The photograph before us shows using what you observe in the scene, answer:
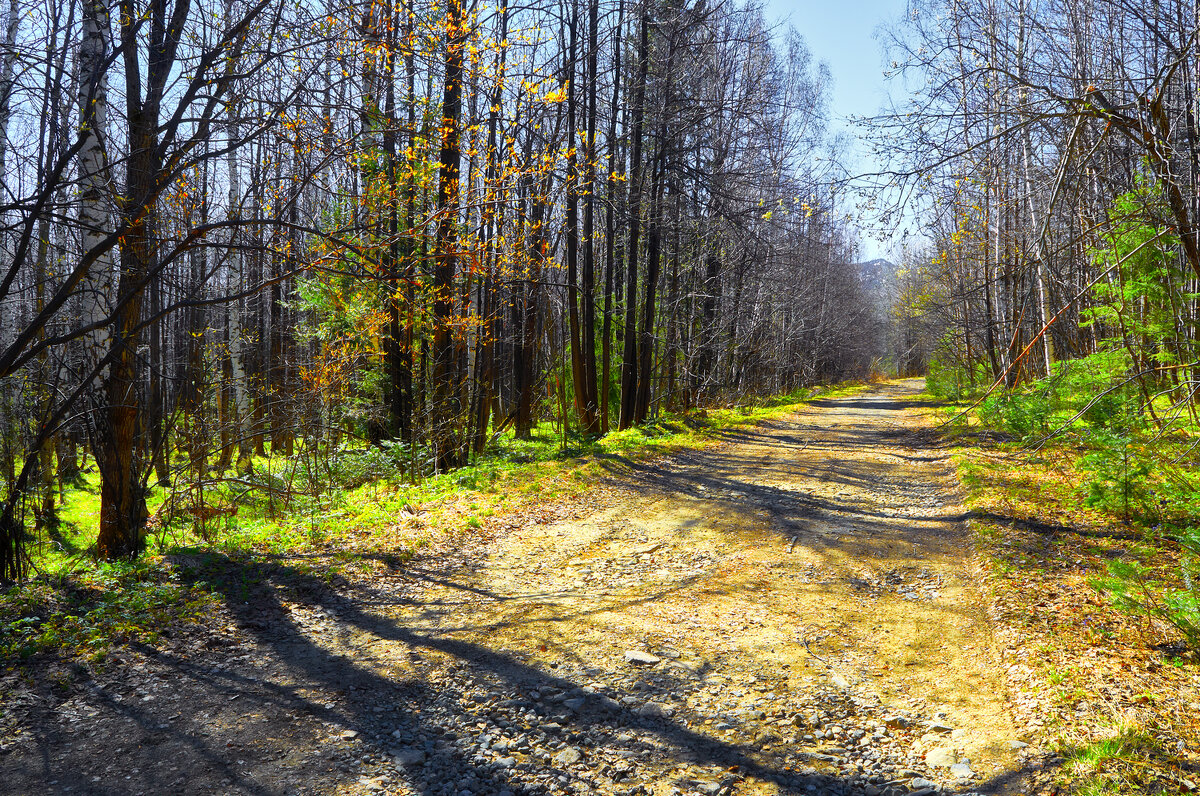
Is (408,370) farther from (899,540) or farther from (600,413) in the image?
(899,540)

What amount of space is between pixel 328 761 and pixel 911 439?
14.3 m

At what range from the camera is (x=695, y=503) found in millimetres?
8438

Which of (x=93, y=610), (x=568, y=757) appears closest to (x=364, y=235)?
(x=93, y=610)

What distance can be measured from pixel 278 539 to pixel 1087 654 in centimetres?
636

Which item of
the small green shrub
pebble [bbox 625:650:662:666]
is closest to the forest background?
the small green shrub

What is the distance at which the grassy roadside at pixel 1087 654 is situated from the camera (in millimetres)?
2959

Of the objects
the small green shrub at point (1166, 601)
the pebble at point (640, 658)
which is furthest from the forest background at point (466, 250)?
the pebble at point (640, 658)

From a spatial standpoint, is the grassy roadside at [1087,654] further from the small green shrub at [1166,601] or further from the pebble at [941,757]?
the pebble at [941,757]

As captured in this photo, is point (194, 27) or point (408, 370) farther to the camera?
point (408, 370)

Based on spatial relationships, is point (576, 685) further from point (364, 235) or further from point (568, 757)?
point (364, 235)

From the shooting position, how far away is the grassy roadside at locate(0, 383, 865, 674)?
4168 millimetres

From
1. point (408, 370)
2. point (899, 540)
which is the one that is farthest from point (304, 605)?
point (408, 370)

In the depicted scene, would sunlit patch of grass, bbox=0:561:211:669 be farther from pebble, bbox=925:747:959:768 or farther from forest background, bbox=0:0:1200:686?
pebble, bbox=925:747:959:768

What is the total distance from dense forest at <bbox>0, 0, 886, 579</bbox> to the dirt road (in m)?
2.26
